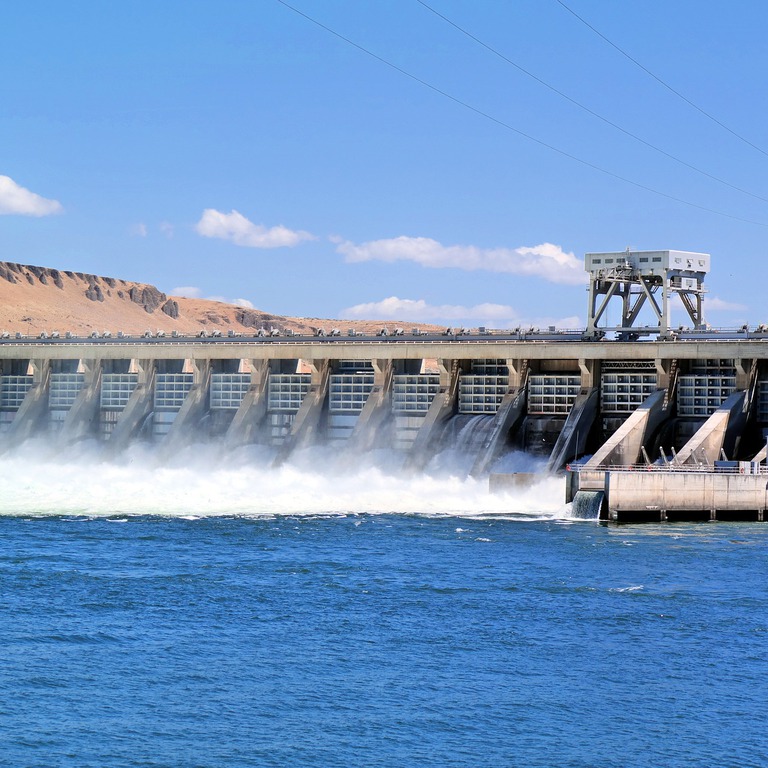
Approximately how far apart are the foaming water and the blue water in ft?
19.8

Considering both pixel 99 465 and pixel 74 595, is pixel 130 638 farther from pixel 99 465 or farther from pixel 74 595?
pixel 99 465

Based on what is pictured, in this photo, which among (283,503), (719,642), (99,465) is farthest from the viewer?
(99,465)

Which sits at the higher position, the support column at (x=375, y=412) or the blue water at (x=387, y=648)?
the support column at (x=375, y=412)

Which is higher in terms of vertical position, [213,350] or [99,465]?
[213,350]

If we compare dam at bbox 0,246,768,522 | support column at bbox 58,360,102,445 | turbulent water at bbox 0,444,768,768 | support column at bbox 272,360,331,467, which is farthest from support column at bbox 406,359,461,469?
support column at bbox 58,360,102,445

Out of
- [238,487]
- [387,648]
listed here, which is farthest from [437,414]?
[387,648]

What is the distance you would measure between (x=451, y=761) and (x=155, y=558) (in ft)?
65.2

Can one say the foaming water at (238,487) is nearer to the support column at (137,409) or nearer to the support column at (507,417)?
the support column at (137,409)

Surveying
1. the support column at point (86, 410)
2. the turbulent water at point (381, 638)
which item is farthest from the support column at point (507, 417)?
the support column at point (86, 410)

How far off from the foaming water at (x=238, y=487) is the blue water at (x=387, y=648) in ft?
19.8

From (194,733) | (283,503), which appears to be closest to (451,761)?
(194,733)

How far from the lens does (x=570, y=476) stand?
48594 mm

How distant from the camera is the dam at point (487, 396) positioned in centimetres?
5059

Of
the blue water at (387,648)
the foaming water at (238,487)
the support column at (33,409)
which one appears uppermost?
the support column at (33,409)
